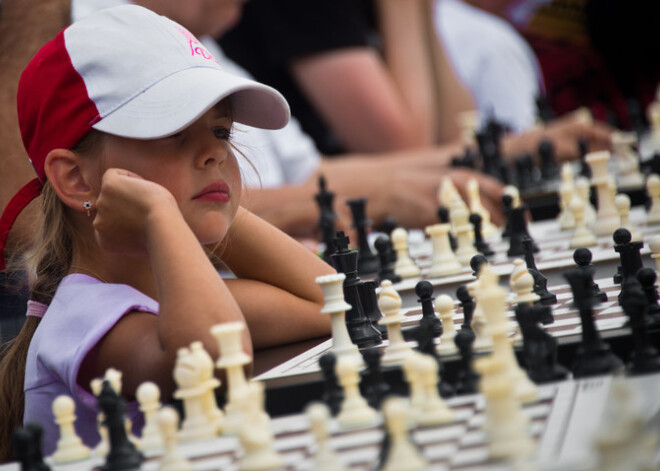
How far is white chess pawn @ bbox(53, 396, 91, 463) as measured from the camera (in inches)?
50.0

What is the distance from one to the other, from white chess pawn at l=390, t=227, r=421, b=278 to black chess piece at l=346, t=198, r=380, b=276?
157 millimetres

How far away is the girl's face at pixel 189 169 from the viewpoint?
1719 mm

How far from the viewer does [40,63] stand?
5.82ft

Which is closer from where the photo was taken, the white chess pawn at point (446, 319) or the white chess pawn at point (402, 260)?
the white chess pawn at point (446, 319)

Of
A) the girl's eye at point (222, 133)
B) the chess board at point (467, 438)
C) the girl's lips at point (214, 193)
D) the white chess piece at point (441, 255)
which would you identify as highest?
the girl's eye at point (222, 133)

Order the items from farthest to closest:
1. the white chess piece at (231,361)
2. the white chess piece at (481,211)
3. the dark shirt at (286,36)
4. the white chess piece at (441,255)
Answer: the dark shirt at (286,36)
the white chess piece at (481,211)
the white chess piece at (441,255)
the white chess piece at (231,361)

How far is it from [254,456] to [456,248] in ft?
4.78

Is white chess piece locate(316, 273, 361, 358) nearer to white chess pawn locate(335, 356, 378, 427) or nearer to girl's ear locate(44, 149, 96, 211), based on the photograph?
white chess pawn locate(335, 356, 378, 427)

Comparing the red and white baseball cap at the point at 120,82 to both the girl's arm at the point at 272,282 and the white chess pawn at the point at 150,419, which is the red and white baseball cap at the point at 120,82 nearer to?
the girl's arm at the point at 272,282

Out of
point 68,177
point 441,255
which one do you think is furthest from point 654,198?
point 68,177

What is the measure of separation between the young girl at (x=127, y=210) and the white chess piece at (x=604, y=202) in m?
0.82

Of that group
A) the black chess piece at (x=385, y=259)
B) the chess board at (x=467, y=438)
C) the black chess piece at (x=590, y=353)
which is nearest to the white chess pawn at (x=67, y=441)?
the chess board at (x=467, y=438)

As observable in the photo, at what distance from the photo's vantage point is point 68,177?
5.74 ft

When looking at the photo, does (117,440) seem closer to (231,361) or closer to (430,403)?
(231,361)
